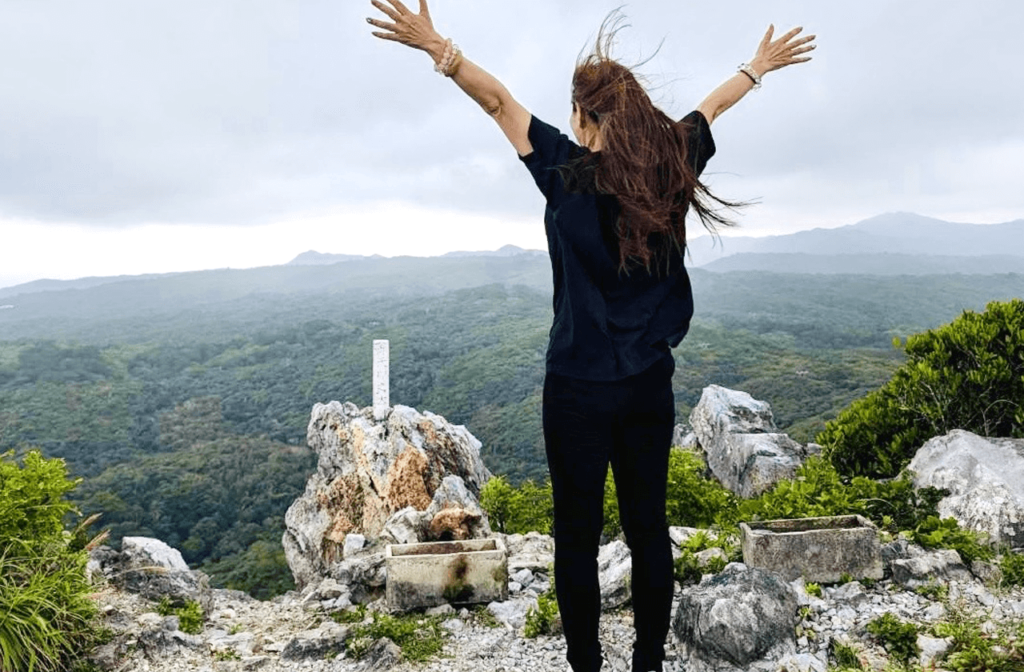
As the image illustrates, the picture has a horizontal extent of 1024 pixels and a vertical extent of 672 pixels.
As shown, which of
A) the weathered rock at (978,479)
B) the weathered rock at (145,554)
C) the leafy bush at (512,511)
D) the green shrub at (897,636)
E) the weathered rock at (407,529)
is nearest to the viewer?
the green shrub at (897,636)

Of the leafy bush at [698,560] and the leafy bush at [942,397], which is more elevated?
the leafy bush at [942,397]

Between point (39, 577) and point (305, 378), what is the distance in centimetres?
8048

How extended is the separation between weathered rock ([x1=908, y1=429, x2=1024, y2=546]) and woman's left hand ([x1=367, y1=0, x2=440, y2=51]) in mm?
4202

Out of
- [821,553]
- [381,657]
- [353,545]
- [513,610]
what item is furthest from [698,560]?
[353,545]

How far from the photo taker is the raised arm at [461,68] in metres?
2.14

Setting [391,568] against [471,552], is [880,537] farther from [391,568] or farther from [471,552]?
[391,568]

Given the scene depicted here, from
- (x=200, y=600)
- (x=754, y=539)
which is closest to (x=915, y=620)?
(x=754, y=539)

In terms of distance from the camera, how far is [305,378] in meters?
81.0

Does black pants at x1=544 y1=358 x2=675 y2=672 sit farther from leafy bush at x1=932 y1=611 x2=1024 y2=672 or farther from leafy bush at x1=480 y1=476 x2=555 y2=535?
leafy bush at x1=480 y1=476 x2=555 y2=535

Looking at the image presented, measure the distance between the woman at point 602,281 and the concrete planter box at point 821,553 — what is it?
164 cm

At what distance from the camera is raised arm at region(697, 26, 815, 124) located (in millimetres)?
2703

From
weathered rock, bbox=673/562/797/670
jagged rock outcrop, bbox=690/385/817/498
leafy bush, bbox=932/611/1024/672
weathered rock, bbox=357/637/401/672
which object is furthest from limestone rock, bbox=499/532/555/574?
jagged rock outcrop, bbox=690/385/817/498

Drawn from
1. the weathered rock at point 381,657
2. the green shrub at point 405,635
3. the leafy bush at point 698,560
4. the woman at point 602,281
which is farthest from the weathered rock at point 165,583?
the woman at point 602,281

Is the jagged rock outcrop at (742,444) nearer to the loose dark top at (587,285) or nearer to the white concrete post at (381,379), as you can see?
the loose dark top at (587,285)
